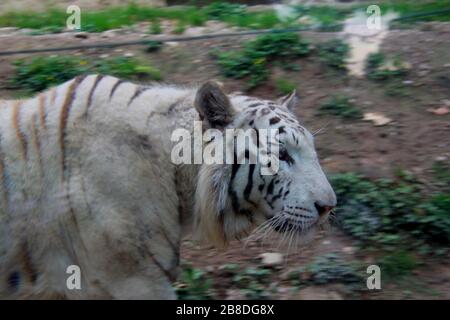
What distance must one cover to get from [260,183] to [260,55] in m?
3.04

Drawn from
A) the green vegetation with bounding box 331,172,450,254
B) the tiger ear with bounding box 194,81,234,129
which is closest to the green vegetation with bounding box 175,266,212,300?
the green vegetation with bounding box 331,172,450,254

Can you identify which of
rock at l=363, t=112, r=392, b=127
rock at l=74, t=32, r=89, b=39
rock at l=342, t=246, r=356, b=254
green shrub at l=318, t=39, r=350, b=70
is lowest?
rock at l=342, t=246, r=356, b=254

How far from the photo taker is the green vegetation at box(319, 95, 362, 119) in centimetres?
675

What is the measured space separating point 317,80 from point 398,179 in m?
1.45

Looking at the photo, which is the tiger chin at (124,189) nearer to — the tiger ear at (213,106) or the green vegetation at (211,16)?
the tiger ear at (213,106)

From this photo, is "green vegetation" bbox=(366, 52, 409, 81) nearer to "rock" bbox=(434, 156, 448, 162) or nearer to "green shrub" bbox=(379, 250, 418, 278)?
"rock" bbox=(434, 156, 448, 162)

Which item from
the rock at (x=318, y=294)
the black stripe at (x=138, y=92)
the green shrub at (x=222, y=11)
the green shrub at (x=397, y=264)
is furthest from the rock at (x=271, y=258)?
the green shrub at (x=222, y=11)

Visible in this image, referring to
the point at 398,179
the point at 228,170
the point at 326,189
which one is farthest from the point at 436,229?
the point at 228,170

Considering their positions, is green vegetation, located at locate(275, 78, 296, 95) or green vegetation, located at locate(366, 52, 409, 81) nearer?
green vegetation, located at locate(275, 78, 296, 95)

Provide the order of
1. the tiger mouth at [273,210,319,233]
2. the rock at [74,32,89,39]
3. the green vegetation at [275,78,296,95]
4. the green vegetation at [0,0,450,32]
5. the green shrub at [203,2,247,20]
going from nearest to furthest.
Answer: the tiger mouth at [273,210,319,233] < the green vegetation at [275,78,296,95] < the rock at [74,32,89,39] < the green vegetation at [0,0,450,32] < the green shrub at [203,2,247,20]

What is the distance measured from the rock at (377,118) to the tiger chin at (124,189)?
2.20 metres

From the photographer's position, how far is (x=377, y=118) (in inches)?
265

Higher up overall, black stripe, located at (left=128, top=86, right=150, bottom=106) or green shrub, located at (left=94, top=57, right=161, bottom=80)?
black stripe, located at (left=128, top=86, right=150, bottom=106)

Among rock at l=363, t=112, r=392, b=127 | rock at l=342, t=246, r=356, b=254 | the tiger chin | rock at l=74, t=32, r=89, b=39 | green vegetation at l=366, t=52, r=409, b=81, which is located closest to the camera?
the tiger chin
